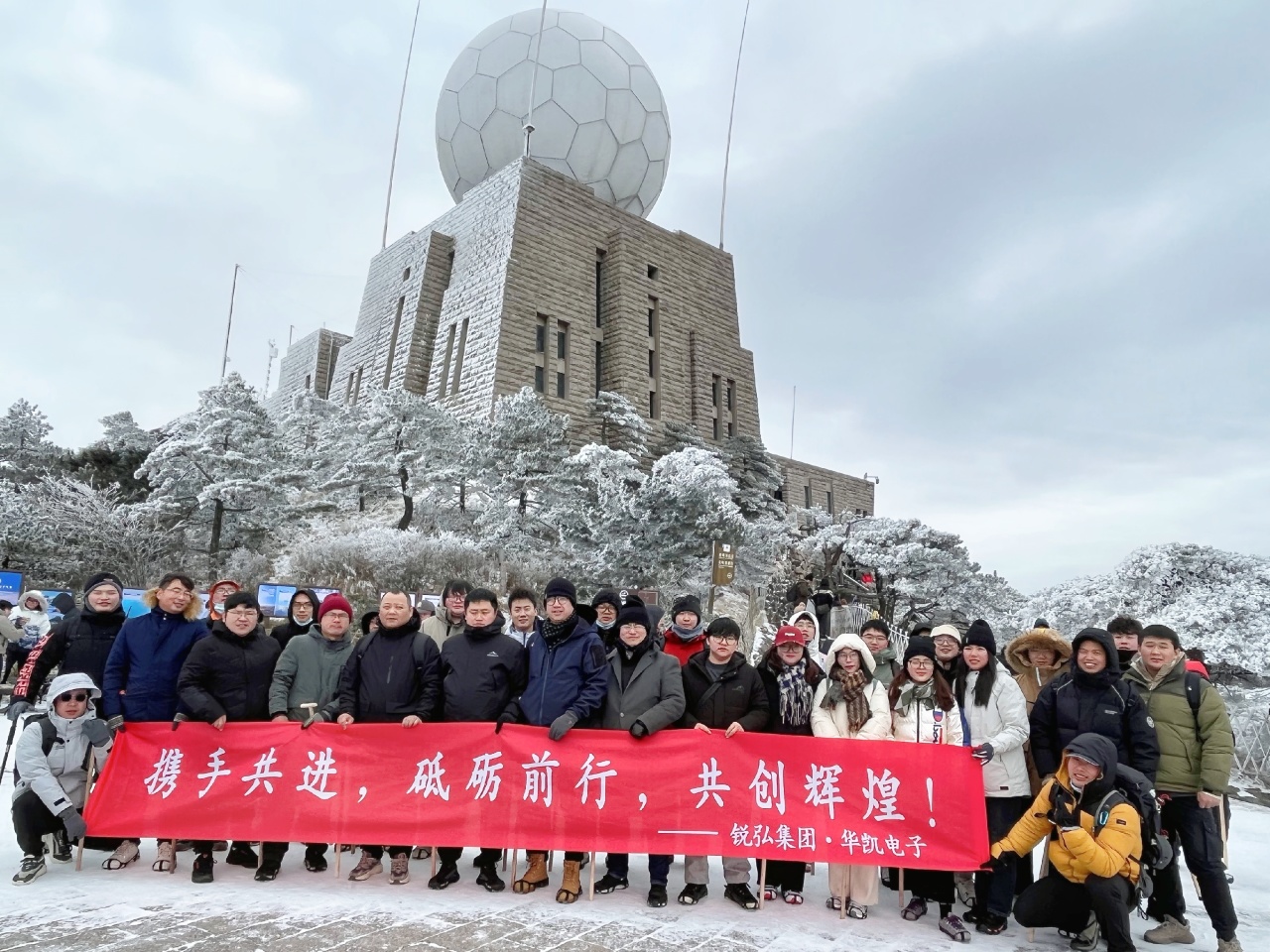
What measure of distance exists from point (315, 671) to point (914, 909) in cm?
351

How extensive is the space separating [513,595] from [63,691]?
2441 millimetres

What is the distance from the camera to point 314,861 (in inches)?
171

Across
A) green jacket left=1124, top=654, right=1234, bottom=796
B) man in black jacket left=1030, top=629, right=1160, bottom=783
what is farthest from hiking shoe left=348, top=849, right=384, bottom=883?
green jacket left=1124, top=654, right=1234, bottom=796

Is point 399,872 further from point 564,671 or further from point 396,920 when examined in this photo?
point 564,671

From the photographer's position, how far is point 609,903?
395cm

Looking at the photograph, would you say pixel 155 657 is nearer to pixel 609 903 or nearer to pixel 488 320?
pixel 609 903

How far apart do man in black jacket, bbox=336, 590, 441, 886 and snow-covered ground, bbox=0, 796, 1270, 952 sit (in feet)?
2.15

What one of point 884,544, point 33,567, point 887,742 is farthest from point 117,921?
point 884,544

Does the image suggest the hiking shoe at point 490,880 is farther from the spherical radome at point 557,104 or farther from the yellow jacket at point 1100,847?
the spherical radome at point 557,104

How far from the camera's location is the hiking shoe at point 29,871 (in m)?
3.94

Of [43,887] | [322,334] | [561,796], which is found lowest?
[43,887]

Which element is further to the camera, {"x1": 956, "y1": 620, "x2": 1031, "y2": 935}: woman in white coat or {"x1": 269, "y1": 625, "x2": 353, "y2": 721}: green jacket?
{"x1": 269, "y1": 625, "x2": 353, "y2": 721}: green jacket

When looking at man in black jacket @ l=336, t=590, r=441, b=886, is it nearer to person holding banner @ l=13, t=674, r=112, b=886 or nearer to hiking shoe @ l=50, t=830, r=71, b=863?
person holding banner @ l=13, t=674, r=112, b=886

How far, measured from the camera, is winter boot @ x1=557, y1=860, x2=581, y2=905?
3939mm
